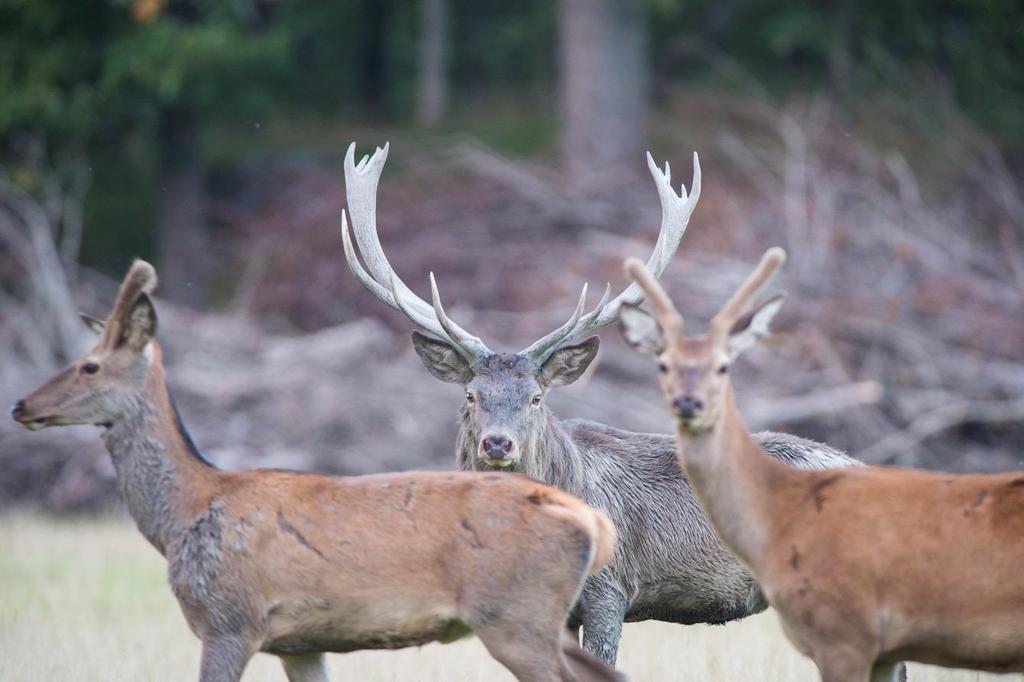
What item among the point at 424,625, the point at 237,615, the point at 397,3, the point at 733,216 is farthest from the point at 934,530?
the point at 397,3

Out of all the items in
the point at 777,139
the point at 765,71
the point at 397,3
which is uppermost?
the point at 397,3

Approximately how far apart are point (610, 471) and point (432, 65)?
2030 centimetres

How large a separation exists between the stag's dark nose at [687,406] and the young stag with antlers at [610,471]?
170 centimetres

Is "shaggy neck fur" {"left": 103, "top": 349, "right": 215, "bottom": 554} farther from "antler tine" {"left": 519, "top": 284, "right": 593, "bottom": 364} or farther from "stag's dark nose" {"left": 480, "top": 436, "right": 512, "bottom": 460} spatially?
"antler tine" {"left": 519, "top": 284, "right": 593, "bottom": 364}

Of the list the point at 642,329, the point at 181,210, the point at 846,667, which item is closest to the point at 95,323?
the point at 642,329

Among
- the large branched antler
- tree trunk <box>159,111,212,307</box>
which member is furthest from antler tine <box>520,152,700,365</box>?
tree trunk <box>159,111,212,307</box>

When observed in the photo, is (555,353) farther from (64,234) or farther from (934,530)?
(64,234)

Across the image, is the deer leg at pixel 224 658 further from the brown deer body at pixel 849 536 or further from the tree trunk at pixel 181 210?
the tree trunk at pixel 181 210

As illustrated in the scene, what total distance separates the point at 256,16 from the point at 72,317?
7.89 m

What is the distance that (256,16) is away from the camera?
2200 cm

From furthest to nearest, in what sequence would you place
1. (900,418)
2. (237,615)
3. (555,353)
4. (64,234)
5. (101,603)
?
(64,234)
(900,418)
(101,603)
(555,353)
(237,615)

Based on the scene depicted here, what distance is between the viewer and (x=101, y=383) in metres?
5.95

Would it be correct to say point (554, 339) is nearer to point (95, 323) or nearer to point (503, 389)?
point (503, 389)

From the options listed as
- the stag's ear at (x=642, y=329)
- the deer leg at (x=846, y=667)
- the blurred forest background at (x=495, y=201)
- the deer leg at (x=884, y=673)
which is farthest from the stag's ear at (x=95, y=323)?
the blurred forest background at (x=495, y=201)
